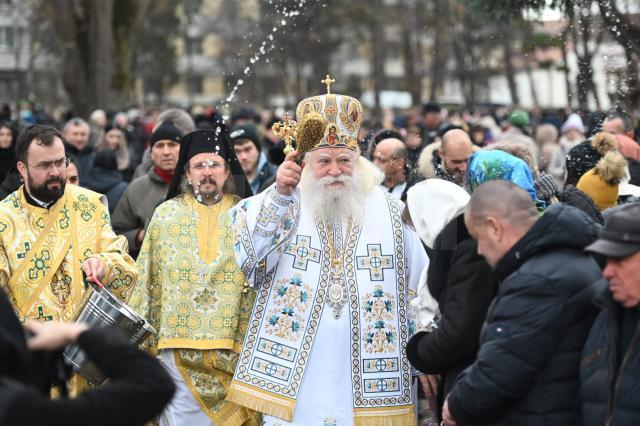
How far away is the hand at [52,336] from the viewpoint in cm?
330

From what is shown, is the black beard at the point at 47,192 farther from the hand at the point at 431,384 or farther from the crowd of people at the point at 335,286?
the hand at the point at 431,384

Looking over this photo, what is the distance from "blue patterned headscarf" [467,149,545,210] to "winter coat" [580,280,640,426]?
1.05 metres

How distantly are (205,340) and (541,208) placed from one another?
2.20 m

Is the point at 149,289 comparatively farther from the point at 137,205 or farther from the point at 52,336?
the point at 52,336

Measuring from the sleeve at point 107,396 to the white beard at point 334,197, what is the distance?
9.24 ft

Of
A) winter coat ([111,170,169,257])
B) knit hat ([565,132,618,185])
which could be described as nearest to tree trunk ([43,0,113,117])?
winter coat ([111,170,169,257])

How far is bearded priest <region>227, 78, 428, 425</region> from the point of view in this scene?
19.6 ft

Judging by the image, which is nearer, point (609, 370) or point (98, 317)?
point (609, 370)

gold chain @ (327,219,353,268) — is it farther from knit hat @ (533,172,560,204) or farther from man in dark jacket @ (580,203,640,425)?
man in dark jacket @ (580,203,640,425)

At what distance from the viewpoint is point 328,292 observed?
6074 millimetres

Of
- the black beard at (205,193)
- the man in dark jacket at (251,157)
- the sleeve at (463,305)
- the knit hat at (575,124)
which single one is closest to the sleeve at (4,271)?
the black beard at (205,193)

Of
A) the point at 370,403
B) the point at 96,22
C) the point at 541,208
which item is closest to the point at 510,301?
the point at 541,208

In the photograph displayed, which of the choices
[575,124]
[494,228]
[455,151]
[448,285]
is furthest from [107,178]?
[575,124]

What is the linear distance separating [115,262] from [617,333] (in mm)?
3165
